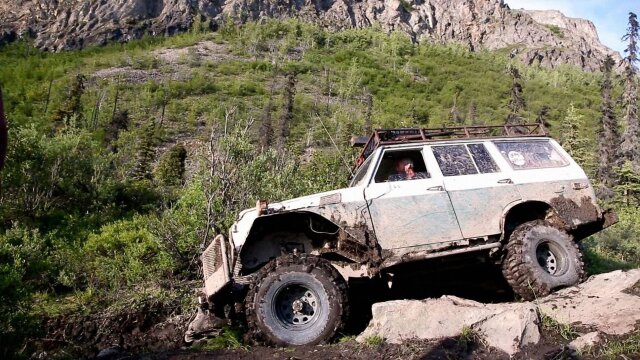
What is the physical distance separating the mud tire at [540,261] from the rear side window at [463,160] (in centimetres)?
92

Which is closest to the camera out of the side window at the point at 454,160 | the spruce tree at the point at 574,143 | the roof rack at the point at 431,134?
the side window at the point at 454,160

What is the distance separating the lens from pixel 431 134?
7.36m

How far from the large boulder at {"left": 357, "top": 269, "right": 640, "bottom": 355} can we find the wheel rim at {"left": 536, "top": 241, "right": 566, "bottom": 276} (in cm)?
60

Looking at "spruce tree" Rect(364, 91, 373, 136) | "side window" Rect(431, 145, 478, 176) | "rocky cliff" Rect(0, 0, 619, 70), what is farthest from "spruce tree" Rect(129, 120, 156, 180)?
"rocky cliff" Rect(0, 0, 619, 70)

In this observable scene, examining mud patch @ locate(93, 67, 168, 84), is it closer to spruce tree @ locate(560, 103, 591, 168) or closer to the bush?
spruce tree @ locate(560, 103, 591, 168)

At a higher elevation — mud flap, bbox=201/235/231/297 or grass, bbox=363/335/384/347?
mud flap, bbox=201/235/231/297

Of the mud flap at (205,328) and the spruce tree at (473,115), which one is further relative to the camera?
the spruce tree at (473,115)

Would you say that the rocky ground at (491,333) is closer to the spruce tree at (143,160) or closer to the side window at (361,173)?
the side window at (361,173)

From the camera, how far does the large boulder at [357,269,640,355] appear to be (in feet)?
16.2

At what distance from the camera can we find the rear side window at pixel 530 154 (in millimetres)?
7031

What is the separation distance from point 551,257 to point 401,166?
2.21m

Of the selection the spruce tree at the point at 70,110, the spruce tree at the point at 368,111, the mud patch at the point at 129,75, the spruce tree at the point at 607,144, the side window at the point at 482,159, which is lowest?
the spruce tree at the point at 607,144

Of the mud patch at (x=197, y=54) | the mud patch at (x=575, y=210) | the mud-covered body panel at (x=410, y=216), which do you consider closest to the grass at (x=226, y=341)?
the mud-covered body panel at (x=410, y=216)

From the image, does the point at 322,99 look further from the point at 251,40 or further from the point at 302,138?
the point at 251,40
